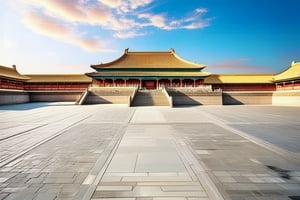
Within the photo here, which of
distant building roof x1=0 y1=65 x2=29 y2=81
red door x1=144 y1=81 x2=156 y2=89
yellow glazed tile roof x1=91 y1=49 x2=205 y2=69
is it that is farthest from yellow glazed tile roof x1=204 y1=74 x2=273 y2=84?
distant building roof x1=0 y1=65 x2=29 y2=81

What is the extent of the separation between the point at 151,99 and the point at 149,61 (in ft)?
54.8

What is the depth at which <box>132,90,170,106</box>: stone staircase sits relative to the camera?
73.2ft

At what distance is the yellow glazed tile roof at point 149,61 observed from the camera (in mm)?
34625

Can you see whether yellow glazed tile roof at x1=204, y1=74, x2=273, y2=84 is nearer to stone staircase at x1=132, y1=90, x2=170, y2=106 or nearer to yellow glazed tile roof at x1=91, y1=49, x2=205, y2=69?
yellow glazed tile roof at x1=91, y1=49, x2=205, y2=69

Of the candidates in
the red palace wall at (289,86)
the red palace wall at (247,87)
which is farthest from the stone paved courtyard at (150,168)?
the red palace wall at (247,87)

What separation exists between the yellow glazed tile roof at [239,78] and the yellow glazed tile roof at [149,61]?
4333 millimetres

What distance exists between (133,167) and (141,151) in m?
1.11

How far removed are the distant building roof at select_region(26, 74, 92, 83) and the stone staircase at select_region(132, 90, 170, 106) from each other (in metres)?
16.3

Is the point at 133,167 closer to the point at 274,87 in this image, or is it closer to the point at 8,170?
the point at 8,170

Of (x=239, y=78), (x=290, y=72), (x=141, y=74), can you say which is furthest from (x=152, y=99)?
(x=290, y=72)

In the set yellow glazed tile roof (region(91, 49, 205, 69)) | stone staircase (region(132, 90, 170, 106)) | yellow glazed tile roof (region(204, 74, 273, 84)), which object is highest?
yellow glazed tile roof (region(91, 49, 205, 69))

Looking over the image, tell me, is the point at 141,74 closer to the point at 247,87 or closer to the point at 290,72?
the point at 247,87

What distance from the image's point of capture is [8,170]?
3.92 meters

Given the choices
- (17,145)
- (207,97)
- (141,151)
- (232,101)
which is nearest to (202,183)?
(141,151)
